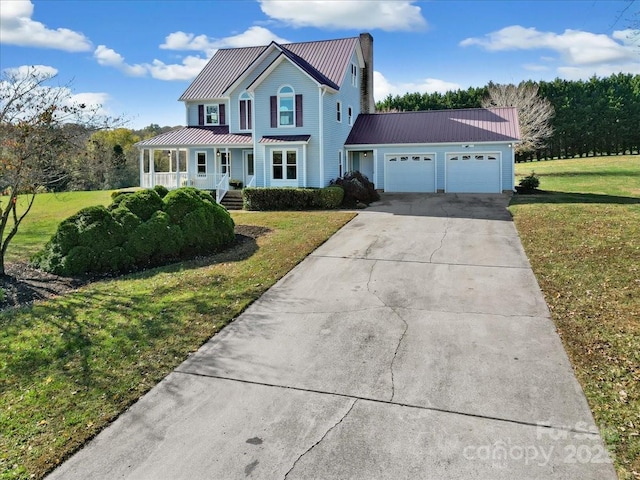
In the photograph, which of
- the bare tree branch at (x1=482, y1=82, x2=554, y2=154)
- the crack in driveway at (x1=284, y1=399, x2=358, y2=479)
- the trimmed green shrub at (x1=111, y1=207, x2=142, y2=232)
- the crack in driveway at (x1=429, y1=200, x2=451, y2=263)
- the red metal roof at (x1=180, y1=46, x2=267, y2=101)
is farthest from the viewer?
the bare tree branch at (x1=482, y1=82, x2=554, y2=154)

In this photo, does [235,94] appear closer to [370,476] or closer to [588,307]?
[588,307]

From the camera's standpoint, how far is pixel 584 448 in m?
3.95

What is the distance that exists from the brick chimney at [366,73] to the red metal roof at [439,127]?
106 inches

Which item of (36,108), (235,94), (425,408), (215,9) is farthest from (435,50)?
(425,408)

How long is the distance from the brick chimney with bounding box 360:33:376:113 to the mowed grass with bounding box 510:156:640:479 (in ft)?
50.7

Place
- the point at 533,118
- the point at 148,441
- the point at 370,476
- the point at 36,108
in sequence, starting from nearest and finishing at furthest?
the point at 370,476
the point at 148,441
the point at 36,108
the point at 533,118

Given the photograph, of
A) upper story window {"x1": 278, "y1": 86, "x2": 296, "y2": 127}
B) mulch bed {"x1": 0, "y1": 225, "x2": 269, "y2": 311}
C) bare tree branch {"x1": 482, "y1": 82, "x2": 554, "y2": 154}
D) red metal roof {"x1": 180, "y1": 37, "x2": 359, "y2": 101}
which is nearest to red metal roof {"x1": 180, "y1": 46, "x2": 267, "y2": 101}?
red metal roof {"x1": 180, "y1": 37, "x2": 359, "y2": 101}

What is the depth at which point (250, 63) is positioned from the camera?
26766mm

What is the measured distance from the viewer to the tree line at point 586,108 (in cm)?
4656

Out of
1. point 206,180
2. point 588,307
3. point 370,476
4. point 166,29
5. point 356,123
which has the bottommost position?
point 370,476

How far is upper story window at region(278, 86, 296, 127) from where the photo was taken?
22.6m

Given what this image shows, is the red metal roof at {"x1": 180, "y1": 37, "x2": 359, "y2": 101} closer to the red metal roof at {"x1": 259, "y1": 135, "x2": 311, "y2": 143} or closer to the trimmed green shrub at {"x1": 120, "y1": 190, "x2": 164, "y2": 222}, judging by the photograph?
the red metal roof at {"x1": 259, "y1": 135, "x2": 311, "y2": 143}

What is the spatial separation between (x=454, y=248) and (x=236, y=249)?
18.7 feet

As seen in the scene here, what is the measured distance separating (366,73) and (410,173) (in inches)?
359
